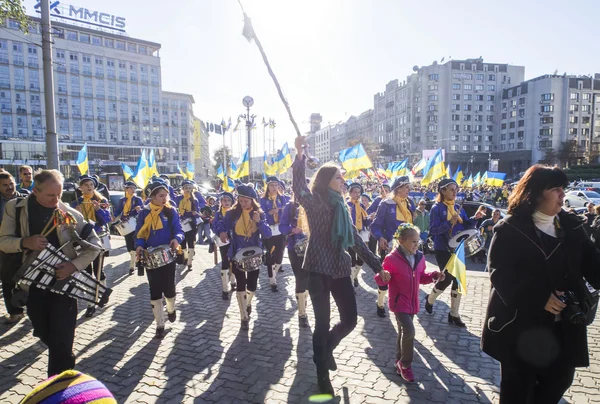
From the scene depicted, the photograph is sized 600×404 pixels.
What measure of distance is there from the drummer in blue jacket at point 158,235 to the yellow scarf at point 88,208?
2.65 metres

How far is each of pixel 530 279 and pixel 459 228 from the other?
362cm

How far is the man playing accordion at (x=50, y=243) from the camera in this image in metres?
3.39

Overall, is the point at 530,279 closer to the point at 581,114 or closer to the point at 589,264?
the point at 589,264

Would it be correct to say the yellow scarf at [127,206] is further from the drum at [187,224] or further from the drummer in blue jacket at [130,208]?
the drum at [187,224]

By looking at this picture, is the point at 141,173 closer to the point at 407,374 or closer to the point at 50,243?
the point at 50,243

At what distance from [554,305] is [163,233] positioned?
4.75 metres

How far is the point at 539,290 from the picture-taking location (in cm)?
262

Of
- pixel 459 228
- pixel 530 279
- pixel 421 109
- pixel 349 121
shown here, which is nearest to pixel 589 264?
pixel 530 279

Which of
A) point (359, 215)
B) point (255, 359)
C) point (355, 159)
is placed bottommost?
point (255, 359)

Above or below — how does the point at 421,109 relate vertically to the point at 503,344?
above

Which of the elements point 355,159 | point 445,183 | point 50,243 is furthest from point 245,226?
point 355,159

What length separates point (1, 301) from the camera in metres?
7.00

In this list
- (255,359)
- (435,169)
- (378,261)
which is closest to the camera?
(378,261)

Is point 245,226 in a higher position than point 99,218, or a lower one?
higher
